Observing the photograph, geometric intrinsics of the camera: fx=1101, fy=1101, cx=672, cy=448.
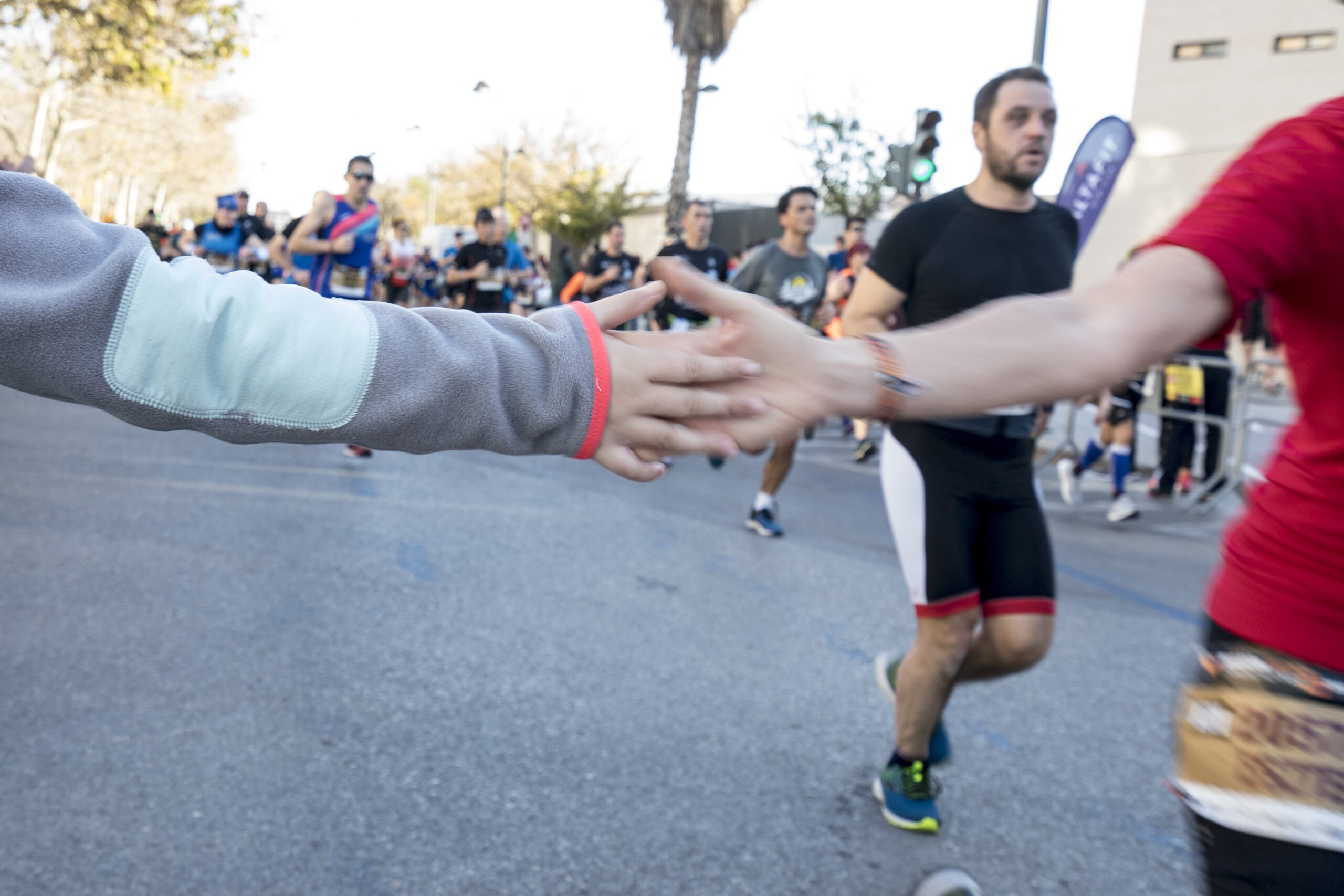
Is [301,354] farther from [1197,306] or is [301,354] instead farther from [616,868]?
[616,868]

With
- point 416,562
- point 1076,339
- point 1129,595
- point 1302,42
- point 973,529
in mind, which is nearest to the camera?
point 1076,339

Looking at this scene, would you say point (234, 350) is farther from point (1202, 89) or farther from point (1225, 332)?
point (1202, 89)

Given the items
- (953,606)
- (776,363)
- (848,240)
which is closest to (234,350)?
(776,363)

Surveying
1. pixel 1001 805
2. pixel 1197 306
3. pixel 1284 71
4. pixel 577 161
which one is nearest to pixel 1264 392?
pixel 1284 71

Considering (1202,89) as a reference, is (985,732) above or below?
below

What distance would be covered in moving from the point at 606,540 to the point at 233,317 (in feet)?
16.8

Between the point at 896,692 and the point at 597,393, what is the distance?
2239 mm

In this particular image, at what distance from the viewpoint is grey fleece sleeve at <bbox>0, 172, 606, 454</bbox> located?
1.25 meters

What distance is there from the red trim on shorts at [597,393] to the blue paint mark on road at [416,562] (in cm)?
390

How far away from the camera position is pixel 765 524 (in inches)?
274

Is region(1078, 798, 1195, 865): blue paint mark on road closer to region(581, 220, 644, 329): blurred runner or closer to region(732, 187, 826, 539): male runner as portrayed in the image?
region(732, 187, 826, 539): male runner

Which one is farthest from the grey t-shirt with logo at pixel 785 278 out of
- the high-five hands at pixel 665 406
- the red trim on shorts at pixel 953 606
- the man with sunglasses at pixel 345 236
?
the high-five hands at pixel 665 406

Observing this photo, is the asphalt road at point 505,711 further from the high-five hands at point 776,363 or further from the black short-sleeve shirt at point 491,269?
the black short-sleeve shirt at point 491,269

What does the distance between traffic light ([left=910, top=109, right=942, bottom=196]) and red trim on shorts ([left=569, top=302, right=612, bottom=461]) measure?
12.1m
